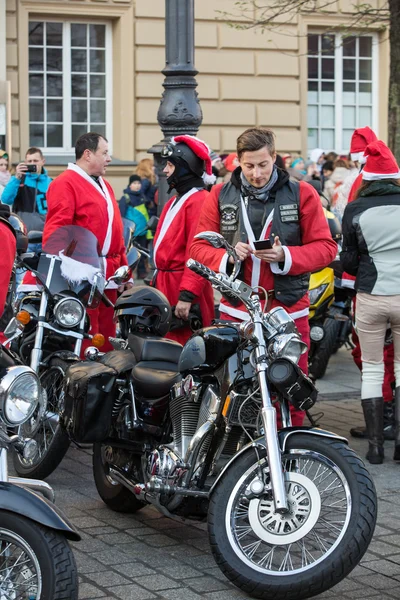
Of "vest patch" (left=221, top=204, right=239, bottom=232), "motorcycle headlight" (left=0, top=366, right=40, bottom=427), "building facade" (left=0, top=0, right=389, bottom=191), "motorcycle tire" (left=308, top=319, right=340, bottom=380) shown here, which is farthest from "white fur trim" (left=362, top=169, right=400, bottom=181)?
"building facade" (left=0, top=0, right=389, bottom=191)

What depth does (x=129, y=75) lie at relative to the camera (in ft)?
59.7

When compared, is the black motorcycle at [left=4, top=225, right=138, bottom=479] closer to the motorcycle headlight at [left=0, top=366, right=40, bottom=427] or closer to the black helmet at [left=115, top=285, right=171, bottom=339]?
the black helmet at [left=115, top=285, right=171, bottom=339]

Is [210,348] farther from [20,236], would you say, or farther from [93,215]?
[93,215]

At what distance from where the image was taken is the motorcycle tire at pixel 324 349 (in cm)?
896

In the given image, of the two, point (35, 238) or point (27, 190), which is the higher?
point (27, 190)

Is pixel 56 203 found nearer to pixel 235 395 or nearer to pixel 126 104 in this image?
pixel 235 395

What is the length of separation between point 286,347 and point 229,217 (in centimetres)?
121

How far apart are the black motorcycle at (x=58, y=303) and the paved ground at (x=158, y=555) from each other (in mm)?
607

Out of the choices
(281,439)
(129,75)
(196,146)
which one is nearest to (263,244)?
(281,439)

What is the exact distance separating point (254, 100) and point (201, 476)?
14705 mm

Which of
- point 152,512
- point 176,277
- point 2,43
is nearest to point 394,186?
point 176,277

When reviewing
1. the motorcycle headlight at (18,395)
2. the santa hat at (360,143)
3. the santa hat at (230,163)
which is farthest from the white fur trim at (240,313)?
the santa hat at (230,163)

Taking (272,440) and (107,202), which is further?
(107,202)

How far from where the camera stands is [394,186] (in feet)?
21.9
